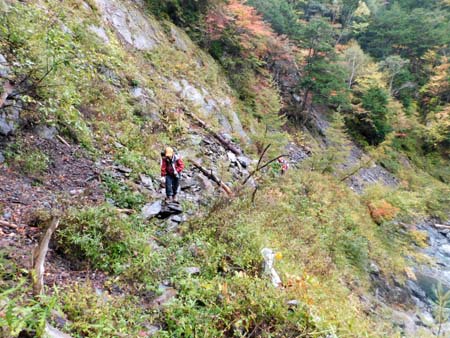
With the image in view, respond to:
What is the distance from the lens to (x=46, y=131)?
20.3ft

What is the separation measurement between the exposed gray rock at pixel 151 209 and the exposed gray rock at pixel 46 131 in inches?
98.4

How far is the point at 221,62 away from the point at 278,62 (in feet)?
21.7

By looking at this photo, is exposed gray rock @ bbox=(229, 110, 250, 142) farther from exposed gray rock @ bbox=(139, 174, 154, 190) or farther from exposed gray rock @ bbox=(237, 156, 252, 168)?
exposed gray rock @ bbox=(139, 174, 154, 190)

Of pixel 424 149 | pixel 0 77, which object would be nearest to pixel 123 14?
pixel 0 77

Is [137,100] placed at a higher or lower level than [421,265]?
higher

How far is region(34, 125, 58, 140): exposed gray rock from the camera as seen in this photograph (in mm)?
6005

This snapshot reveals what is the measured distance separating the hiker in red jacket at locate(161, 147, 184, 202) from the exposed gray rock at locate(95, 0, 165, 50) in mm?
8053

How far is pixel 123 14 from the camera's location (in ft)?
42.6

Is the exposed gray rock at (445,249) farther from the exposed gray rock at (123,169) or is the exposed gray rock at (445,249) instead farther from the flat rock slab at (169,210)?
the exposed gray rock at (123,169)

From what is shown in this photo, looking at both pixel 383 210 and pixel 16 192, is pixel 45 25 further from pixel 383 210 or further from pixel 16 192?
pixel 383 210

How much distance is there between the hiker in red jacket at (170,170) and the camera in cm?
645

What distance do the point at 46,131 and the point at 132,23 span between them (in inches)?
352

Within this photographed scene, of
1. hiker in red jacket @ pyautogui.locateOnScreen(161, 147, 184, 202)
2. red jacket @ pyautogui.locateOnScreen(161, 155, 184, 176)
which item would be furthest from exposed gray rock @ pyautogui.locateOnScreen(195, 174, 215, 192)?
red jacket @ pyautogui.locateOnScreen(161, 155, 184, 176)

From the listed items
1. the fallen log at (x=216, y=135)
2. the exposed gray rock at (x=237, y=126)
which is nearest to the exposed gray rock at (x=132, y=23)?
the fallen log at (x=216, y=135)
